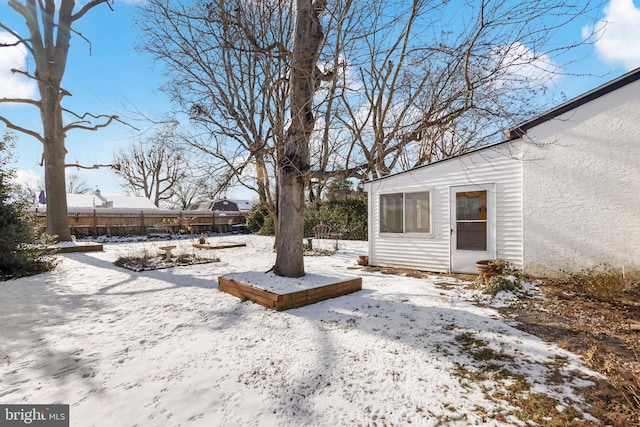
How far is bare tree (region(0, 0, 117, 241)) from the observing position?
9.77 m

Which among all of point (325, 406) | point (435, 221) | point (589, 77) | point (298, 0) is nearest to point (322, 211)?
point (435, 221)

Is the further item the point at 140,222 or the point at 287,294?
the point at 140,222

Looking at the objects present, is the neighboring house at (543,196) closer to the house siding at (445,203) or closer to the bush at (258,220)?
the house siding at (445,203)

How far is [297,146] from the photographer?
4559 mm

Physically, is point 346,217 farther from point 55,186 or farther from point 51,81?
point 51,81

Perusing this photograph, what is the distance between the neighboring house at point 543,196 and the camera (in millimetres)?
4738

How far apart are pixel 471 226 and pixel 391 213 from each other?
184 centimetres

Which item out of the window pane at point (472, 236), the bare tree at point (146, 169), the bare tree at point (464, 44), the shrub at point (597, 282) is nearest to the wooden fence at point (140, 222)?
the bare tree at point (146, 169)

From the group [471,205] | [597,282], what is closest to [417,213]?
[471,205]

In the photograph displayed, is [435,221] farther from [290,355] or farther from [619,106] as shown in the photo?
[290,355]

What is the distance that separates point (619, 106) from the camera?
4.79m

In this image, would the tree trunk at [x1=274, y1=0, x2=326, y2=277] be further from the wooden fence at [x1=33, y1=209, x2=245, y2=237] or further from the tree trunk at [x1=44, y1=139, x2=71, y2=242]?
the tree trunk at [x1=44, y1=139, x2=71, y2=242]

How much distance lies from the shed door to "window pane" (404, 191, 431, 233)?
558mm

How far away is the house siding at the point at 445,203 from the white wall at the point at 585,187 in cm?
22
